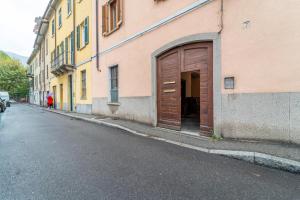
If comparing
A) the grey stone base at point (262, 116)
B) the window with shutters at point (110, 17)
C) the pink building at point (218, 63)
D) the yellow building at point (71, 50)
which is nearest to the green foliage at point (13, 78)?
the yellow building at point (71, 50)

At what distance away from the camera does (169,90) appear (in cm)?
827

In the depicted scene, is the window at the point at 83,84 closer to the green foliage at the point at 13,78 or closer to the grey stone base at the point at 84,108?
the grey stone base at the point at 84,108

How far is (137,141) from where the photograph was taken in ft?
22.0

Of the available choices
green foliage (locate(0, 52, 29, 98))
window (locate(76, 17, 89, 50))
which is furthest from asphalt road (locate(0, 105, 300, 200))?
green foliage (locate(0, 52, 29, 98))

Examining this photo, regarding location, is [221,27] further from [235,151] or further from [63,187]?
[63,187]

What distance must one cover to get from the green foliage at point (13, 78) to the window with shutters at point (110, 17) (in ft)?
156

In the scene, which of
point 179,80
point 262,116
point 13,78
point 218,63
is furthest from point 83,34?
point 13,78

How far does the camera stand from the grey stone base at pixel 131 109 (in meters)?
9.33

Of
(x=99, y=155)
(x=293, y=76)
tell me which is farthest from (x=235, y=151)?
(x=99, y=155)

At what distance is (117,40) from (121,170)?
893 cm

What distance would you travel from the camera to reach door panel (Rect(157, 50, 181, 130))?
793 cm

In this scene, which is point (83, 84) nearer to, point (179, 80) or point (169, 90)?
point (169, 90)

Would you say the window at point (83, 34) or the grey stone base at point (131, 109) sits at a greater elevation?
the window at point (83, 34)

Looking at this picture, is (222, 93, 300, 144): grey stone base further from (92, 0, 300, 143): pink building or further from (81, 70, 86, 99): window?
(81, 70, 86, 99): window
